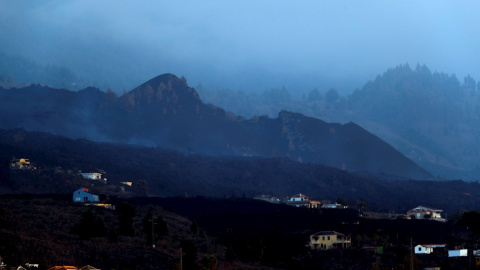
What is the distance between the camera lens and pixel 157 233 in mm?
96250

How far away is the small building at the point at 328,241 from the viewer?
10875cm

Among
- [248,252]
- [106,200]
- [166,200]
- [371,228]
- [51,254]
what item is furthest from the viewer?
[166,200]

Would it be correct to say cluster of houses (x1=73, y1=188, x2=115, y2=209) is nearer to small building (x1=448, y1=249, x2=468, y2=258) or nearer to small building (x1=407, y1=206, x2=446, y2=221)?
small building (x1=448, y1=249, x2=468, y2=258)

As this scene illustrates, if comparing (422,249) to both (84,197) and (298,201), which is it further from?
(298,201)

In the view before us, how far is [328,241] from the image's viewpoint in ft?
359

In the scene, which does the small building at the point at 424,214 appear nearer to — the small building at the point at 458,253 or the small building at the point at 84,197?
the small building at the point at 458,253

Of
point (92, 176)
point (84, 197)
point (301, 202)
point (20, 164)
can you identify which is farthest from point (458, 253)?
point (20, 164)

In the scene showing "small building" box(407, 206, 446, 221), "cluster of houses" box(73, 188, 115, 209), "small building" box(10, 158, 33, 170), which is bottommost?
"cluster of houses" box(73, 188, 115, 209)

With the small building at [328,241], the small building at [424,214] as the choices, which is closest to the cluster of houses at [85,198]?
the small building at [328,241]

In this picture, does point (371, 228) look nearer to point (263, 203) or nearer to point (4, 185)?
point (263, 203)

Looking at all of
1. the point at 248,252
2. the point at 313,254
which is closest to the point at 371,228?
the point at 313,254

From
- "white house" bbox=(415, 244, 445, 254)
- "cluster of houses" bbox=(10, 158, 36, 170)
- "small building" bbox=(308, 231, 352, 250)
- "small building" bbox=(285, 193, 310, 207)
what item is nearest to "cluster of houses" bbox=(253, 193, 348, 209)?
"small building" bbox=(285, 193, 310, 207)

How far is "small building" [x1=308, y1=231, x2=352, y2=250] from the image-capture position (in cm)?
10875

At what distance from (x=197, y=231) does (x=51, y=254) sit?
Answer: 128 feet
